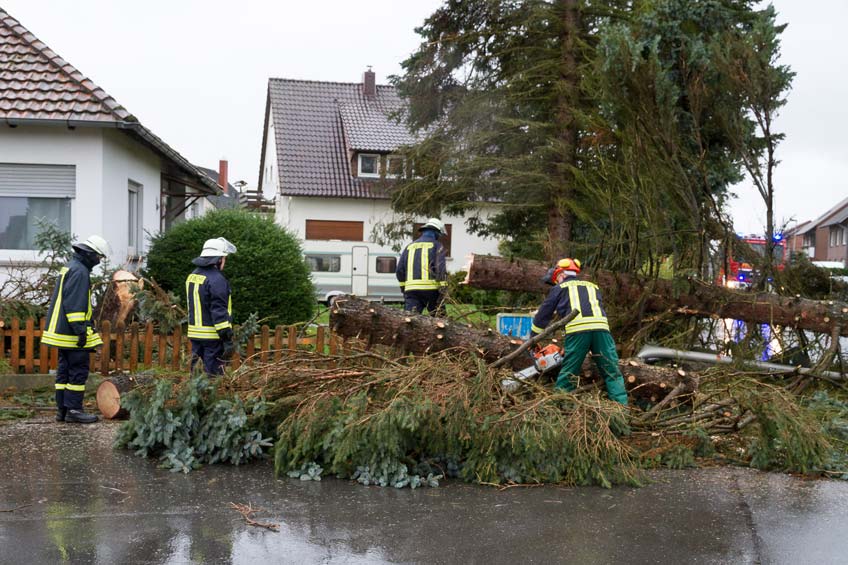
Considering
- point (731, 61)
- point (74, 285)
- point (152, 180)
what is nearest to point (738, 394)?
point (731, 61)

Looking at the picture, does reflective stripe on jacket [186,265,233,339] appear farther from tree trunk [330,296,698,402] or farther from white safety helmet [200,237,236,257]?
tree trunk [330,296,698,402]

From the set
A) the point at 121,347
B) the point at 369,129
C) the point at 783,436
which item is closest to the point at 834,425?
the point at 783,436

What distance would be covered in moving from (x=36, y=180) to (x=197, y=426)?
23.7 ft

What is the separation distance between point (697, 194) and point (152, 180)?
987 cm

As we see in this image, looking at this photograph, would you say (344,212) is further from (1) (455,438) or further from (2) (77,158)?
(1) (455,438)

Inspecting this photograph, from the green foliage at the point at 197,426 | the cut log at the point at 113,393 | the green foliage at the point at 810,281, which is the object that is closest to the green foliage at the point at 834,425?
the green foliage at the point at 810,281

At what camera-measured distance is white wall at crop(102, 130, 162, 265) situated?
1224cm

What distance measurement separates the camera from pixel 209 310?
773cm

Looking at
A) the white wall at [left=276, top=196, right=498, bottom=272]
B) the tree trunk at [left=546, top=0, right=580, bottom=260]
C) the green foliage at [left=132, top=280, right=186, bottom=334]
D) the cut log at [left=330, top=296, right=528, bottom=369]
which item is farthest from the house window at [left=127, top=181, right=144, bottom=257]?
the white wall at [left=276, top=196, right=498, bottom=272]

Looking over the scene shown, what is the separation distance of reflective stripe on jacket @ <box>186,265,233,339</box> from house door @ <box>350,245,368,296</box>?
61.7ft

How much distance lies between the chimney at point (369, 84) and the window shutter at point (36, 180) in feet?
73.4

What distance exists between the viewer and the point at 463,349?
700cm

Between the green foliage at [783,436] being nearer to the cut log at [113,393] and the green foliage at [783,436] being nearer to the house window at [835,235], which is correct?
the cut log at [113,393]

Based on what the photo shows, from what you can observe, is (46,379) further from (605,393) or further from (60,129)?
(605,393)
